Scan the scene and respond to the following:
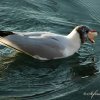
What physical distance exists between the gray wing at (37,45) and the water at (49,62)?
0.56 feet

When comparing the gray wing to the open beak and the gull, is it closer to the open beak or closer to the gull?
Result: the gull

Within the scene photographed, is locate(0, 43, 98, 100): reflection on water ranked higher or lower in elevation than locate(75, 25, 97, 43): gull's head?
Answer: lower

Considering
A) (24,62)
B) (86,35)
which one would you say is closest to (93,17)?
(86,35)

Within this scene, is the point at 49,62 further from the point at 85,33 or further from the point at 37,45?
the point at 85,33

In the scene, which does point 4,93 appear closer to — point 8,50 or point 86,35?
point 8,50

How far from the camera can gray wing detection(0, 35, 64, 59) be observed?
7203 mm

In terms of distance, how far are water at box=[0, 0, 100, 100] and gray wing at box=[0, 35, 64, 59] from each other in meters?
0.17

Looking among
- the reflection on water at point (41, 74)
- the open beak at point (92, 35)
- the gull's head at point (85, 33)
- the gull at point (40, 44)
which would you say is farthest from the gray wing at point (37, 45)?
the open beak at point (92, 35)

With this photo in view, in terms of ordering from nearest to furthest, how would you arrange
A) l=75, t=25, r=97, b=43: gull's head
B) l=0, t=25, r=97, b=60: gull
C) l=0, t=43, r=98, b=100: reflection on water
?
l=0, t=43, r=98, b=100: reflection on water
l=0, t=25, r=97, b=60: gull
l=75, t=25, r=97, b=43: gull's head

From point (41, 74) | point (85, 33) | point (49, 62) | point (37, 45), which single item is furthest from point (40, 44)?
point (85, 33)

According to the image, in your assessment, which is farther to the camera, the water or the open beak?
the open beak

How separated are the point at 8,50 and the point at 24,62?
583 mm

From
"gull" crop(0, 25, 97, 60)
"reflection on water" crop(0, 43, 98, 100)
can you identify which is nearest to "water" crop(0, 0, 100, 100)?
"reflection on water" crop(0, 43, 98, 100)

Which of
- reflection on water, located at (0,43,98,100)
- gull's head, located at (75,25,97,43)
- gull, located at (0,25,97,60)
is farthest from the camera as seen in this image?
gull's head, located at (75,25,97,43)
